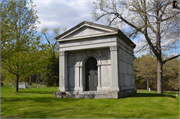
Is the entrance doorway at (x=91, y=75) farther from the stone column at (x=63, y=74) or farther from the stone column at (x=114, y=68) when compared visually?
the stone column at (x=114, y=68)

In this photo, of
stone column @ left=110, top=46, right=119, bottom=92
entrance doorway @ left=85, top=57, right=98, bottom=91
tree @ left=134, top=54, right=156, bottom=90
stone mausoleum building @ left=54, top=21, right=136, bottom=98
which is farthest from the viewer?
tree @ left=134, top=54, right=156, bottom=90

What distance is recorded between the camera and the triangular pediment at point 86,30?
14547mm

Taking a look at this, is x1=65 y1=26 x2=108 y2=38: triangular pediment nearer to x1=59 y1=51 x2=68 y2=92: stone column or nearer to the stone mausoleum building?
the stone mausoleum building

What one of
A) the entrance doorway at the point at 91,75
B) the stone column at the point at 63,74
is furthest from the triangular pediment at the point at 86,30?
the entrance doorway at the point at 91,75

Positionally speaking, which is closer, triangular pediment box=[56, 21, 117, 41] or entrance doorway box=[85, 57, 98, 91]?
triangular pediment box=[56, 21, 117, 41]

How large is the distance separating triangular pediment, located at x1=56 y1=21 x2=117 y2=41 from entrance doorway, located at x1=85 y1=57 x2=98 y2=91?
258 cm

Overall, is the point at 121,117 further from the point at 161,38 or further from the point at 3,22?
the point at 161,38

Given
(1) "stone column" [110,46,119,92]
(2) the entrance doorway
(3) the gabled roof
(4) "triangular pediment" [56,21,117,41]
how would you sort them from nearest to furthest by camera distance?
(1) "stone column" [110,46,119,92], (3) the gabled roof, (4) "triangular pediment" [56,21,117,41], (2) the entrance doorway

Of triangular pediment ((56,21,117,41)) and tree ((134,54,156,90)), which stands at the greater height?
triangular pediment ((56,21,117,41))

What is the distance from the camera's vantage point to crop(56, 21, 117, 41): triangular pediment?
1455 cm

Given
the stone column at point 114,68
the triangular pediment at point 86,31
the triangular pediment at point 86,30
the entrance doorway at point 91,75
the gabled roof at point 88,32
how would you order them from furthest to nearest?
1. the entrance doorway at point 91,75
2. the triangular pediment at point 86,31
3. the triangular pediment at point 86,30
4. the gabled roof at point 88,32
5. the stone column at point 114,68

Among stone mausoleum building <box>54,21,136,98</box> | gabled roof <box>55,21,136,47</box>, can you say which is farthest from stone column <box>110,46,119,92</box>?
gabled roof <box>55,21,136,47</box>

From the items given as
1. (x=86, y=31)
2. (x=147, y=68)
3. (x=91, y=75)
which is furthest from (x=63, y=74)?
(x=147, y=68)

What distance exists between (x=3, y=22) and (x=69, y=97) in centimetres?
763
